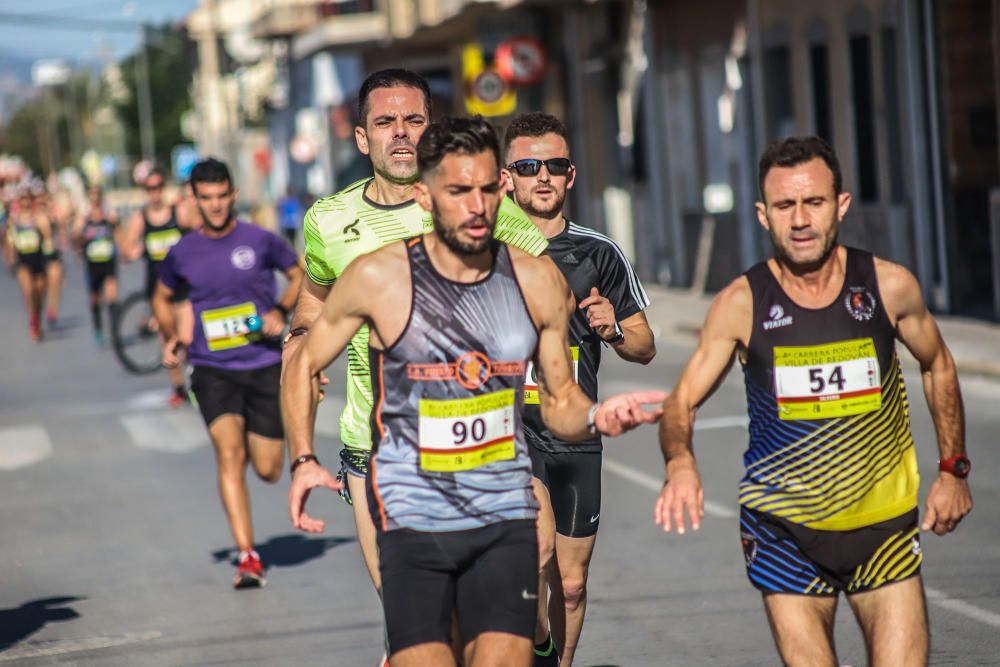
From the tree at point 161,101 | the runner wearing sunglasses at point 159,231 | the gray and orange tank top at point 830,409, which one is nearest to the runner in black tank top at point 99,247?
the runner wearing sunglasses at point 159,231

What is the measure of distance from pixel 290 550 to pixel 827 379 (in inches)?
221

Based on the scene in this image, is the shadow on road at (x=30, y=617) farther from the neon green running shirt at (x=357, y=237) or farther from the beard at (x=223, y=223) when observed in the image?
the neon green running shirt at (x=357, y=237)

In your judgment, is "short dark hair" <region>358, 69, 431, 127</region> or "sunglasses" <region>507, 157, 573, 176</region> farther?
"sunglasses" <region>507, 157, 573, 176</region>

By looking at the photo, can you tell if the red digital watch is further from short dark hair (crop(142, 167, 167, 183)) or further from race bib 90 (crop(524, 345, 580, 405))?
short dark hair (crop(142, 167, 167, 183))

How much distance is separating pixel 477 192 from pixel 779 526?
51.1 inches

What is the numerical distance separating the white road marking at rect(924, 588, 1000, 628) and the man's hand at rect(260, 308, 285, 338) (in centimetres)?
347

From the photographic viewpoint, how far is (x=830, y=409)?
510cm

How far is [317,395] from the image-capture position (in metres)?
5.18

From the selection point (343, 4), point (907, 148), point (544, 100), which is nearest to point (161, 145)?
point (343, 4)

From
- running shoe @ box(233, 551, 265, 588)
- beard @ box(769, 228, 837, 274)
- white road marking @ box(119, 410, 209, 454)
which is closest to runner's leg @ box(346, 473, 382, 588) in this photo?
beard @ box(769, 228, 837, 274)

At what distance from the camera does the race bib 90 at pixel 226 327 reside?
961 cm

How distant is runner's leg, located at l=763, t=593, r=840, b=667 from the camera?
4.96 m

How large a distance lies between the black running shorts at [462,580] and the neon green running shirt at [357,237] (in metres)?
1.01

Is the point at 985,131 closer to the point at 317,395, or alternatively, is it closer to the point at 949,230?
the point at 949,230
